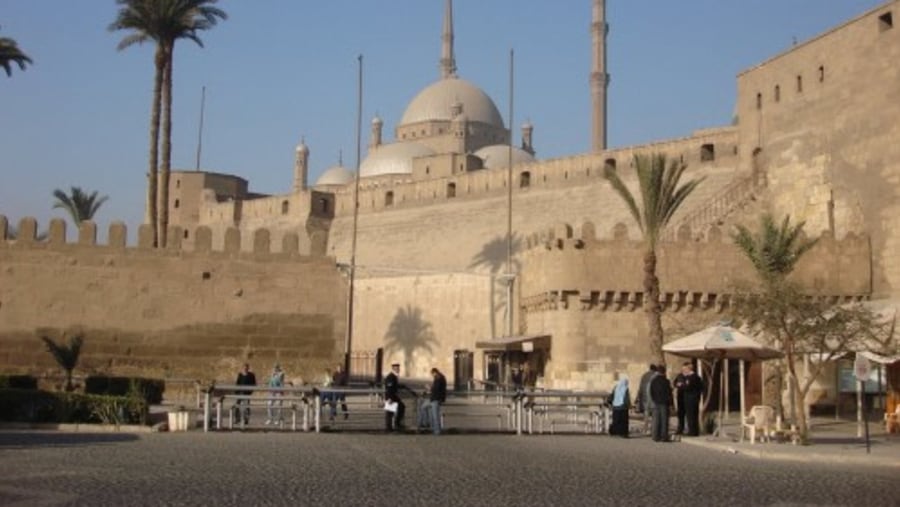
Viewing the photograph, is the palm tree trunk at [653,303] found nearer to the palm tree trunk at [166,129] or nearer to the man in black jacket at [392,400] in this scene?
the man in black jacket at [392,400]

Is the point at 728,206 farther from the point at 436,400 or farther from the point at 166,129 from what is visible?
the point at 436,400

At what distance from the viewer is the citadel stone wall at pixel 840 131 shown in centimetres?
2456

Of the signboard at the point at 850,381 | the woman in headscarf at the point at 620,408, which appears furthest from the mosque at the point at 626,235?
the woman in headscarf at the point at 620,408

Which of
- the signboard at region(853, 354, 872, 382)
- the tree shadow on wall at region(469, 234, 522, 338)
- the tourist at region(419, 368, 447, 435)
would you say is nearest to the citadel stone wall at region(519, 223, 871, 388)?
the tourist at region(419, 368, 447, 435)

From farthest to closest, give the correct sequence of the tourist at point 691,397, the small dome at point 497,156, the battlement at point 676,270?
1. the small dome at point 497,156
2. the battlement at point 676,270
3. the tourist at point 691,397

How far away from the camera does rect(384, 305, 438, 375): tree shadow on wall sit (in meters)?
34.3

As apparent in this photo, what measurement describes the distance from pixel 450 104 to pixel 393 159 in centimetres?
827

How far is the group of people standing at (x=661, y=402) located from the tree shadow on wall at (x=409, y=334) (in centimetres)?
1844

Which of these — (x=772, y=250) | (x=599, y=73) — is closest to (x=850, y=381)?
(x=772, y=250)

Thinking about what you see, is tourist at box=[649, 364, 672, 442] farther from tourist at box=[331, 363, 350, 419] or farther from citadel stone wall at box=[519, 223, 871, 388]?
citadel stone wall at box=[519, 223, 871, 388]

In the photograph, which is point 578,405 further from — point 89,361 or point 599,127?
point 599,127

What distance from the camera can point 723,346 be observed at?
15.5 m

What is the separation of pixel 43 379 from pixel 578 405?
12.1m

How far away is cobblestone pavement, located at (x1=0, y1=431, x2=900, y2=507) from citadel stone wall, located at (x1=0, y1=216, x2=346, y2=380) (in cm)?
968
